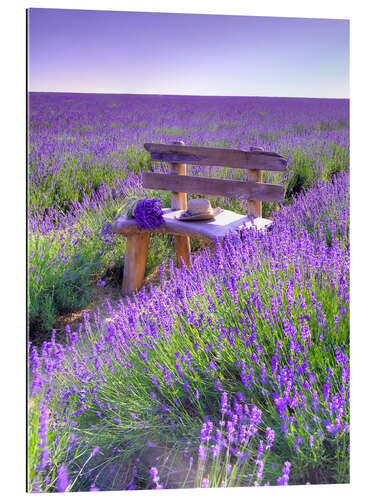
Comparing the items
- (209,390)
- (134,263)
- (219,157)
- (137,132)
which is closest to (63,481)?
(209,390)

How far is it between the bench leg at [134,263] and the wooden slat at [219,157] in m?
0.56

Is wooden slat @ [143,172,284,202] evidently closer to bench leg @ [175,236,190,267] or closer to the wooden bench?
the wooden bench

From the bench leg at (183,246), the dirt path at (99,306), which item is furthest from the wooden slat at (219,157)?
the dirt path at (99,306)

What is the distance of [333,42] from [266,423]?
180 centimetres

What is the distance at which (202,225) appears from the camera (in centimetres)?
280

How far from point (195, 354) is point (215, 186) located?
1.33 metres

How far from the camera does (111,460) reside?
1747 millimetres

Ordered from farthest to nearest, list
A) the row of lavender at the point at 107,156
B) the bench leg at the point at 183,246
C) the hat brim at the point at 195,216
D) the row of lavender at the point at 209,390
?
the bench leg at the point at 183,246 < the hat brim at the point at 195,216 < the row of lavender at the point at 107,156 < the row of lavender at the point at 209,390

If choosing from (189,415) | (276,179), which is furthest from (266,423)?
(276,179)

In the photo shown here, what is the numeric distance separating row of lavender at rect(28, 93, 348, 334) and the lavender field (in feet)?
0.06

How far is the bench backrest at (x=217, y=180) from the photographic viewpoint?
8.75ft

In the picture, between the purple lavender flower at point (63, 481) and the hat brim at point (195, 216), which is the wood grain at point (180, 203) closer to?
the hat brim at point (195, 216)
